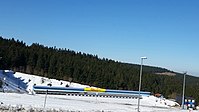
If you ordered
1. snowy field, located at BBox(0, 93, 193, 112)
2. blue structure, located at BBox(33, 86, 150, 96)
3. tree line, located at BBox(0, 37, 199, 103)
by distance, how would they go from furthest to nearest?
tree line, located at BBox(0, 37, 199, 103)
blue structure, located at BBox(33, 86, 150, 96)
snowy field, located at BBox(0, 93, 193, 112)

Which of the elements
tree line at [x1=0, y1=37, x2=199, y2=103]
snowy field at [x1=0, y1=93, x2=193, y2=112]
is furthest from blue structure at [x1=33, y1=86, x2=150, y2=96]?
snowy field at [x1=0, y1=93, x2=193, y2=112]

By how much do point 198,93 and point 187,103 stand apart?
64211 mm

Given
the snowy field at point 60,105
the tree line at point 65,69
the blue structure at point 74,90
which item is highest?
the tree line at point 65,69

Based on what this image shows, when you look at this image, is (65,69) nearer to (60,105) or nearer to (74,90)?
(74,90)

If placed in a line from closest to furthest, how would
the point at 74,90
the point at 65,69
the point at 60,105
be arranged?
the point at 60,105 → the point at 74,90 → the point at 65,69

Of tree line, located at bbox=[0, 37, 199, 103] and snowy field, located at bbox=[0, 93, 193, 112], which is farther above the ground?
tree line, located at bbox=[0, 37, 199, 103]

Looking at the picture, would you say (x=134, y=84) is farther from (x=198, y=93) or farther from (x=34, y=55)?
(x=34, y=55)

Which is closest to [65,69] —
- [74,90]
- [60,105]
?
[74,90]

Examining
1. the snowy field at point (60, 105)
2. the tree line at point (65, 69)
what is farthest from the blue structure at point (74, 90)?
the snowy field at point (60, 105)

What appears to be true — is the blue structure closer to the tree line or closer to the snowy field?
the tree line

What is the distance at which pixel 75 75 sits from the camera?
381 feet

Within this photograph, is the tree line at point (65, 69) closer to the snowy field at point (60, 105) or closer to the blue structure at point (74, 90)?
the blue structure at point (74, 90)

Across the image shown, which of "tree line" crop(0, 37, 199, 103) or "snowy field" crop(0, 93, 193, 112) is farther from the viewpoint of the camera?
"tree line" crop(0, 37, 199, 103)

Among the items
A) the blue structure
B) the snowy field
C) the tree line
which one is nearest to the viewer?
the snowy field
